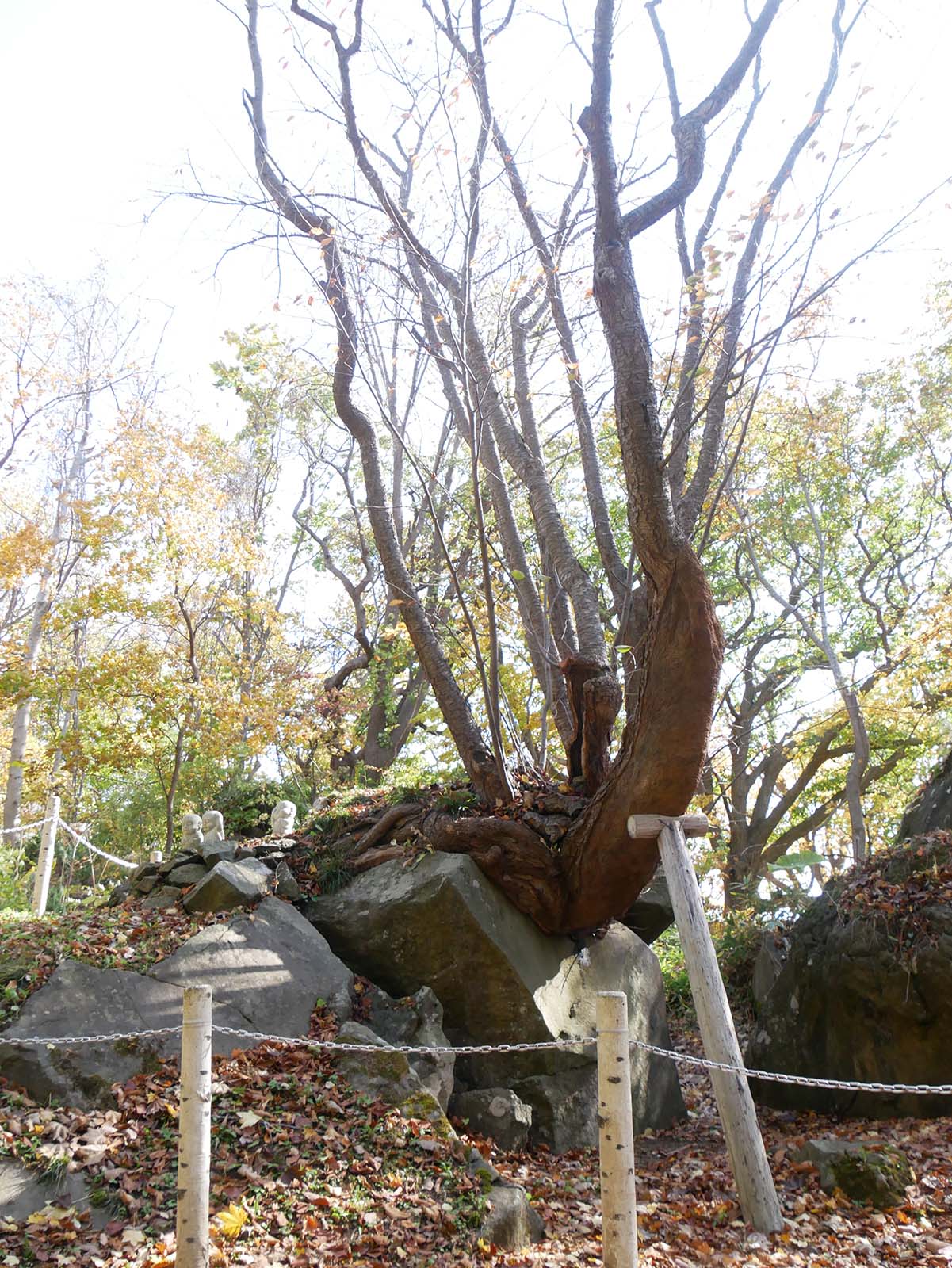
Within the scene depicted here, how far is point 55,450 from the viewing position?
1554 cm

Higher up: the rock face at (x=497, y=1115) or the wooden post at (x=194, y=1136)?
the wooden post at (x=194, y=1136)

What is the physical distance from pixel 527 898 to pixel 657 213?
5779 mm

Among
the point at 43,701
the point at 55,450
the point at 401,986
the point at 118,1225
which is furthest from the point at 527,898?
the point at 55,450

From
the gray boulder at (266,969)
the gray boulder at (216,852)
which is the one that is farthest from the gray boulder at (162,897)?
the gray boulder at (266,969)

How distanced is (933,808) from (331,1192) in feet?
24.7

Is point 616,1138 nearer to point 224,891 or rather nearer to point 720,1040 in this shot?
point 720,1040

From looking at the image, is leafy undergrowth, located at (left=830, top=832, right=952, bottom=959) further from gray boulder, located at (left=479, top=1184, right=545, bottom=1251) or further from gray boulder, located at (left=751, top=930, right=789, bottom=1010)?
gray boulder, located at (left=479, top=1184, right=545, bottom=1251)

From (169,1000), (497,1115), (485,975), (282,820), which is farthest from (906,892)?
(169,1000)

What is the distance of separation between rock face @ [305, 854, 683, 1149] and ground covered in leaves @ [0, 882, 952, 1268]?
2.14ft

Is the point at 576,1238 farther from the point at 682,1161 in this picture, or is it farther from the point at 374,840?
the point at 374,840

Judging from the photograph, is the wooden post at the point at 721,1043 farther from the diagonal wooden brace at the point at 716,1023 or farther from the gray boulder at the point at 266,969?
the gray boulder at the point at 266,969

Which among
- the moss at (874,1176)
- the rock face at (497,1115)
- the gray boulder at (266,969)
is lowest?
the moss at (874,1176)

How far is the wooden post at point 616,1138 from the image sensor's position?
3.49m

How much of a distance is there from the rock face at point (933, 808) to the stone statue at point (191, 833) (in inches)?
292
